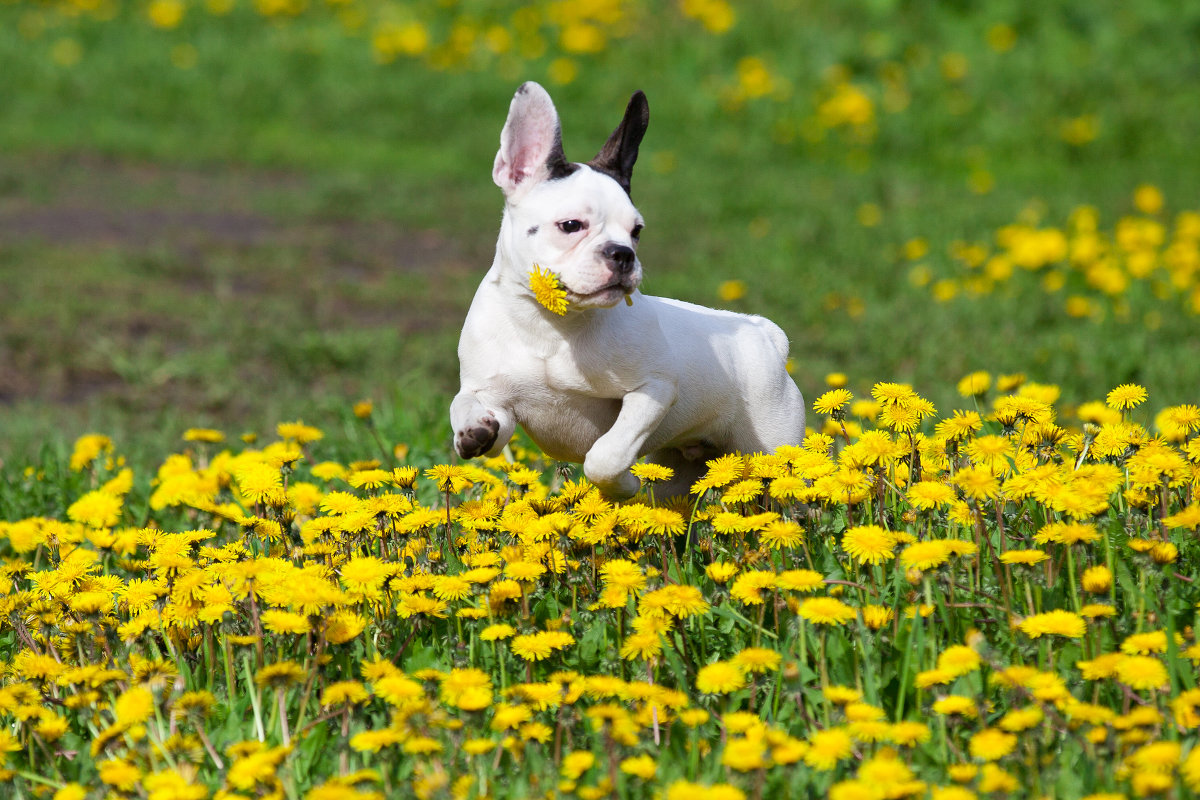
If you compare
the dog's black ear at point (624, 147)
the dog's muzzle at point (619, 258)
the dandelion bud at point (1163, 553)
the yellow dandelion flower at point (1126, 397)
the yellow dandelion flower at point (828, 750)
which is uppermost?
the dog's black ear at point (624, 147)

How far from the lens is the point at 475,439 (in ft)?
10.2

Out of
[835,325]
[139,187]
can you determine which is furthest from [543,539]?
[139,187]

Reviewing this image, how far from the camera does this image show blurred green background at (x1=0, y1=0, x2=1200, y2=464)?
21.4 feet

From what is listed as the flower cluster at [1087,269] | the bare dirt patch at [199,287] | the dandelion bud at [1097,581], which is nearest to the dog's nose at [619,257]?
the dandelion bud at [1097,581]

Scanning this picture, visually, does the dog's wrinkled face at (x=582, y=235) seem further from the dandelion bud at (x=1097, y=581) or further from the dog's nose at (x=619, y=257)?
the dandelion bud at (x=1097, y=581)

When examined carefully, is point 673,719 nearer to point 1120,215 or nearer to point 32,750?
point 32,750

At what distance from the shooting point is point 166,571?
9.44 ft

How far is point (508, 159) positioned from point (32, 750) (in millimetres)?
1732

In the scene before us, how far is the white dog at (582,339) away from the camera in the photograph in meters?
3.16

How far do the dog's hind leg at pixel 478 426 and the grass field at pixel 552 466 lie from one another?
98 mm

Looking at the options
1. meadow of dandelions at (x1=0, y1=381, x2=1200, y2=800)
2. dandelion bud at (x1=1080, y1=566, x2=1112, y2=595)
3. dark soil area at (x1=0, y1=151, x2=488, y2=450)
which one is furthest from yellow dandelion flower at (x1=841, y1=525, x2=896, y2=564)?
dark soil area at (x1=0, y1=151, x2=488, y2=450)

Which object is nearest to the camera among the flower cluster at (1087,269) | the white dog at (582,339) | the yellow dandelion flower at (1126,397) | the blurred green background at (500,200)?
the white dog at (582,339)

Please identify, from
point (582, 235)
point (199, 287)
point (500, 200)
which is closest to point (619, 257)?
point (582, 235)

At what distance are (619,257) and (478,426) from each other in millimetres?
499
